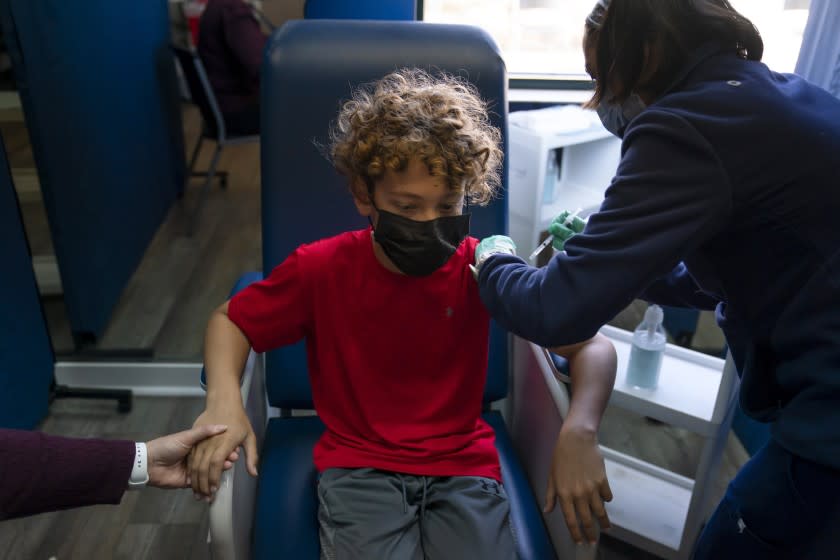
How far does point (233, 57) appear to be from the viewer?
125 inches

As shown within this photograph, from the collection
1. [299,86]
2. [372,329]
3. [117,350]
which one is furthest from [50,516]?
[299,86]

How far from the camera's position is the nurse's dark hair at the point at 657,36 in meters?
0.85

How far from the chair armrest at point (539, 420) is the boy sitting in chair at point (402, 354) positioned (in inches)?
2.1

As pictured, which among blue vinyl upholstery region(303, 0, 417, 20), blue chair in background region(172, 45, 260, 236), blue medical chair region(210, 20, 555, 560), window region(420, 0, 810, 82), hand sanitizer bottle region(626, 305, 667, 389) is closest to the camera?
blue medical chair region(210, 20, 555, 560)

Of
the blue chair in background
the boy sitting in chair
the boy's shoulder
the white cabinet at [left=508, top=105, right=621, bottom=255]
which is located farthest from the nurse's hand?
the blue chair in background

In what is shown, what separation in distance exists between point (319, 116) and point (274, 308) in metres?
0.39

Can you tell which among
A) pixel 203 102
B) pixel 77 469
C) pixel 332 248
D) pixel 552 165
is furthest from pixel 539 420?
pixel 203 102

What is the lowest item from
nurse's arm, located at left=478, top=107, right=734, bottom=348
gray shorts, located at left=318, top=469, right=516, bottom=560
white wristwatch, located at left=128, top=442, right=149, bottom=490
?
gray shorts, located at left=318, top=469, right=516, bottom=560

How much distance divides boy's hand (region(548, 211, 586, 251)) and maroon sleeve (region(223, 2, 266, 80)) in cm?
220

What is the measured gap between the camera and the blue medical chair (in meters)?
1.29

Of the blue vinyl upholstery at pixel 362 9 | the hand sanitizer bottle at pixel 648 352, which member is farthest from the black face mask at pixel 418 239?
the blue vinyl upholstery at pixel 362 9

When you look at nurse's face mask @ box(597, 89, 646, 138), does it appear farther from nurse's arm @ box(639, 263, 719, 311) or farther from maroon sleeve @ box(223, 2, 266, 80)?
maroon sleeve @ box(223, 2, 266, 80)

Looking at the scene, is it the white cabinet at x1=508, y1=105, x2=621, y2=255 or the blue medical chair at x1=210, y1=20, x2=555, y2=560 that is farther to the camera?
the white cabinet at x1=508, y1=105, x2=621, y2=255

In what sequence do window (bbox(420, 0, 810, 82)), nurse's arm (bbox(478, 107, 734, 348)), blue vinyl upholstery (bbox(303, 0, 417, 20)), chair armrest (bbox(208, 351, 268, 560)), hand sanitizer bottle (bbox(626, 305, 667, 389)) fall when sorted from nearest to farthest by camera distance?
nurse's arm (bbox(478, 107, 734, 348))
chair armrest (bbox(208, 351, 268, 560))
hand sanitizer bottle (bbox(626, 305, 667, 389))
blue vinyl upholstery (bbox(303, 0, 417, 20))
window (bbox(420, 0, 810, 82))
